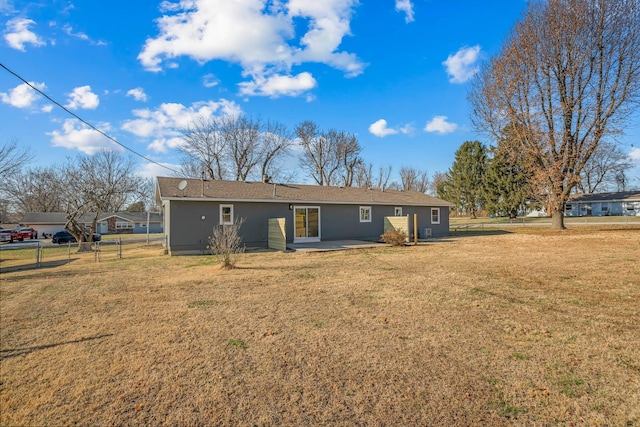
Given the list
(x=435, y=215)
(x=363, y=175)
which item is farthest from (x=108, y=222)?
(x=435, y=215)

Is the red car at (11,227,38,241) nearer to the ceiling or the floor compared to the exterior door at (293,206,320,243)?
nearer to the floor

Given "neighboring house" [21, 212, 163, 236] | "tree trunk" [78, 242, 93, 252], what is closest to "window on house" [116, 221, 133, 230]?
"neighboring house" [21, 212, 163, 236]

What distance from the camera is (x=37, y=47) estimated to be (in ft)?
30.4

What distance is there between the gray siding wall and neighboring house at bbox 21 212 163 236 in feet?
119

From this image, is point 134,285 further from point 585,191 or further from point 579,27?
A: point 585,191

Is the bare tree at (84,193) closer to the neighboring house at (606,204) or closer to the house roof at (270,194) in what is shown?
the house roof at (270,194)

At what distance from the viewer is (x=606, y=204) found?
141ft

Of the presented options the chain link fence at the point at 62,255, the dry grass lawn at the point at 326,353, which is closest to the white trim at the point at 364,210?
the chain link fence at the point at 62,255

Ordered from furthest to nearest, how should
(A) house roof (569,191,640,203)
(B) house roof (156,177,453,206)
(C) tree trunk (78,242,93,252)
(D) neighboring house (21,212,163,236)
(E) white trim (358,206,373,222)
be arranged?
(D) neighboring house (21,212,163,236) → (A) house roof (569,191,640,203) → (E) white trim (358,206,373,222) → (C) tree trunk (78,242,93,252) → (B) house roof (156,177,453,206)

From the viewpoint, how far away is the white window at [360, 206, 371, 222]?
19328mm

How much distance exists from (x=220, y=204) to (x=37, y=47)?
8.14m

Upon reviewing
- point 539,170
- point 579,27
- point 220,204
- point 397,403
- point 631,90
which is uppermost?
point 579,27

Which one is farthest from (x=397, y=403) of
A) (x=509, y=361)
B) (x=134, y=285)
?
(x=134, y=285)

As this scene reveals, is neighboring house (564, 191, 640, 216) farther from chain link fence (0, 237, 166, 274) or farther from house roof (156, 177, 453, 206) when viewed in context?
chain link fence (0, 237, 166, 274)
